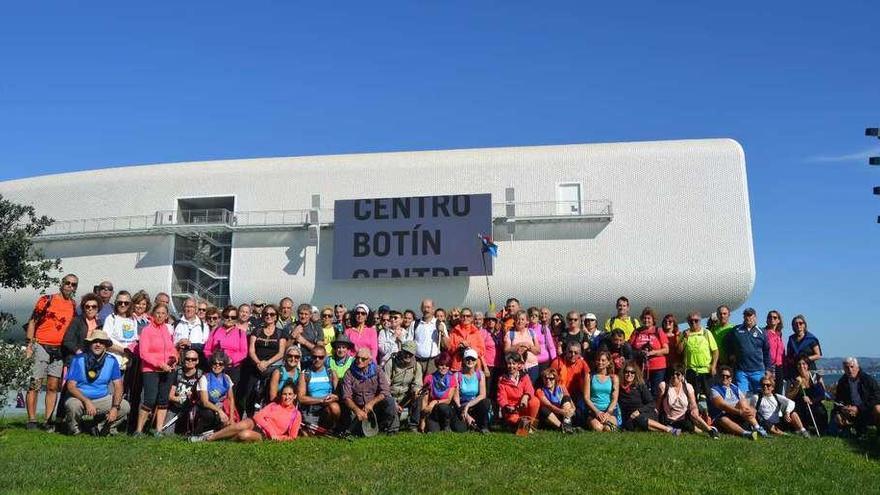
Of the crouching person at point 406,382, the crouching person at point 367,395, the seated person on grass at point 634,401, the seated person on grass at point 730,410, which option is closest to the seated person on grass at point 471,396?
the crouching person at point 406,382

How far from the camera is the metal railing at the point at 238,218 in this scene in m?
31.3

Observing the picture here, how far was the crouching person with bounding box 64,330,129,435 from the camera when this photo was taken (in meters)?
9.85

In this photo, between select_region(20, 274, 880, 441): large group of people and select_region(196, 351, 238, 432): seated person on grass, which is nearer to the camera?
select_region(196, 351, 238, 432): seated person on grass

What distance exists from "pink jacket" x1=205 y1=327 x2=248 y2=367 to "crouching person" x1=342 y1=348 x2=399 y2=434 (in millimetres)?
1777

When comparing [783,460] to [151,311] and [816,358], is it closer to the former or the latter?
[816,358]

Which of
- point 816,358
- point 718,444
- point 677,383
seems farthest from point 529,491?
point 816,358

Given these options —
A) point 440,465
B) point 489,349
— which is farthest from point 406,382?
point 440,465

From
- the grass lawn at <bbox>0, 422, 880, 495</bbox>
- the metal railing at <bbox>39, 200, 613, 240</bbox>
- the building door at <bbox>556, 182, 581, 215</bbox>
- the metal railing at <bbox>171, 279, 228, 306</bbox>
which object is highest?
the building door at <bbox>556, 182, 581, 215</bbox>

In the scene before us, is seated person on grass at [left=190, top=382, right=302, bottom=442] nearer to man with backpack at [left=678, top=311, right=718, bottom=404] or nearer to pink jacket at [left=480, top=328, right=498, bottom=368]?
pink jacket at [left=480, top=328, right=498, bottom=368]

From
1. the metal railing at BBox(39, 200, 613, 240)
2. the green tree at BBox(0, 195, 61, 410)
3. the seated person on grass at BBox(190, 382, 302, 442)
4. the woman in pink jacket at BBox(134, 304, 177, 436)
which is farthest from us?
the metal railing at BBox(39, 200, 613, 240)

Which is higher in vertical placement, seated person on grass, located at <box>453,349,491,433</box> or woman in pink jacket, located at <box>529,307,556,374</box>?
woman in pink jacket, located at <box>529,307,556,374</box>

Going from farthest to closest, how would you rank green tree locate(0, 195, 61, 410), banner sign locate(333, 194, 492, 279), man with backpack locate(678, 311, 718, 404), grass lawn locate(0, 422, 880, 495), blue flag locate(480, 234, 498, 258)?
banner sign locate(333, 194, 492, 279) → blue flag locate(480, 234, 498, 258) → man with backpack locate(678, 311, 718, 404) → green tree locate(0, 195, 61, 410) → grass lawn locate(0, 422, 880, 495)

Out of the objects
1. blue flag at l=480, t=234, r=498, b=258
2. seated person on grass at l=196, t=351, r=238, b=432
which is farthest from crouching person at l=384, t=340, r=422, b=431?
blue flag at l=480, t=234, r=498, b=258

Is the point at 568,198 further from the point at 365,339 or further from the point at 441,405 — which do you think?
the point at 441,405
